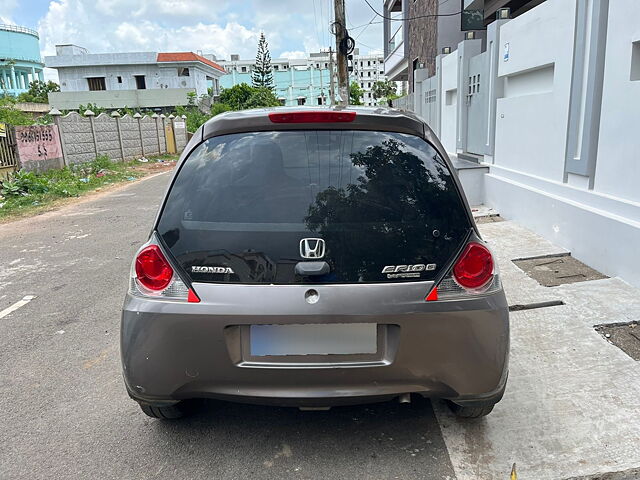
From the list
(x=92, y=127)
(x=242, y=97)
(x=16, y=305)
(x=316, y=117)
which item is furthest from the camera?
(x=242, y=97)

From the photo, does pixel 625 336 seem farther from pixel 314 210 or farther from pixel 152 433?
pixel 152 433

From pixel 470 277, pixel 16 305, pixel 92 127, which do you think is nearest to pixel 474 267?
pixel 470 277

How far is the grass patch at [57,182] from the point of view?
1196 cm

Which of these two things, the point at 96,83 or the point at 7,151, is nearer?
the point at 7,151

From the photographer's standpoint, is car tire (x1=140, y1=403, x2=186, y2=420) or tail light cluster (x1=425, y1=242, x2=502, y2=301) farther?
car tire (x1=140, y1=403, x2=186, y2=420)

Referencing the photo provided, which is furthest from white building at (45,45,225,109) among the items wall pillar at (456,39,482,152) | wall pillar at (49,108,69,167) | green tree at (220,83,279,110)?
wall pillar at (456,39,482,152)

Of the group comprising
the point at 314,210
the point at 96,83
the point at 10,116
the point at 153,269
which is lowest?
the point at 153,269

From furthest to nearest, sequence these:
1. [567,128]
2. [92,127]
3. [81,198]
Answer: [92,127]
[81,198]
[567,128]

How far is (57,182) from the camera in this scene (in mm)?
14930

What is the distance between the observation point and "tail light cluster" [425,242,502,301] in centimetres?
234

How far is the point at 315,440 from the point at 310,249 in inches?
42.6

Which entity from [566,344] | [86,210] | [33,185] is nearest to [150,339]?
[566,344]

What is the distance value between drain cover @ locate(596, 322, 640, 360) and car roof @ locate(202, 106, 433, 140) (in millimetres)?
2212

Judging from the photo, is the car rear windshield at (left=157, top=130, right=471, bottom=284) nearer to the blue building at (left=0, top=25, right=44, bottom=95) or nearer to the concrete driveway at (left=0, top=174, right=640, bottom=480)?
the concrete driveway at (left=0, top=174, right=640, bottom=480)
